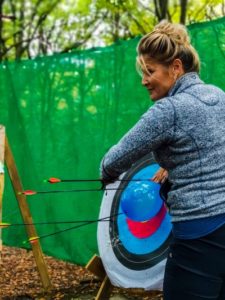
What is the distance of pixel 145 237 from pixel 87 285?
0.94 meters

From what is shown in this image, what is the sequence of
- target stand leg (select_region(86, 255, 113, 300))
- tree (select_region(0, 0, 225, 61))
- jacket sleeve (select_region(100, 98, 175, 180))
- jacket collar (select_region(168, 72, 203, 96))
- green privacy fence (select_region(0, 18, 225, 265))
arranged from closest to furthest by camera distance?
1. jacket sleeve (select_region(100, 98, 175, 180))
2. jacket collar (select_region(168, 72, 203, 96))
3. target stand leg (select_region(86, 255, 113, 300))
4. green privacy fence (select_region(0, 18, 225, 265))
5. tree (select_region(0, 0, 225, 61))

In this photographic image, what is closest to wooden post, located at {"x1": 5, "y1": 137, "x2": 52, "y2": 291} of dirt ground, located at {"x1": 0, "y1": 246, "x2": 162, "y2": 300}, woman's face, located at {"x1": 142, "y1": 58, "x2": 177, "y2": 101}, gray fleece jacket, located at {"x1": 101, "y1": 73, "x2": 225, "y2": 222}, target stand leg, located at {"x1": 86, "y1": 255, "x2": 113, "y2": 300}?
dirt ground, located at {"x1": 0, "y1": 246, "x2": 162, "y2": 300}

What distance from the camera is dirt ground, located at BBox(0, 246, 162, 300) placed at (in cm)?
402

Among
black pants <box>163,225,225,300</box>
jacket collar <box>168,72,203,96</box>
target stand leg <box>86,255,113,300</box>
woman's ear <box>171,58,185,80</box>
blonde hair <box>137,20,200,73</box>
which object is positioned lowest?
target stand leg <box>86,255,113,300</box>

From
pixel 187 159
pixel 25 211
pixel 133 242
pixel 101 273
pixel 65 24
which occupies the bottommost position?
pixel 101 273

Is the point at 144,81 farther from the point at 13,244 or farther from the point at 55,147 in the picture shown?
the point at 13,244

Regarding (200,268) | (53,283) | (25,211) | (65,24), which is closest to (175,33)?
(200,268)

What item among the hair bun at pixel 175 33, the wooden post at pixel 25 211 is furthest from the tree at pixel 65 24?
the hair bun at pixel 175 33

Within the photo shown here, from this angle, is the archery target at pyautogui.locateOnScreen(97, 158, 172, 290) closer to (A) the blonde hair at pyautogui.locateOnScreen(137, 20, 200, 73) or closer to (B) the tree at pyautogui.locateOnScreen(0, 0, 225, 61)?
(A) the blonde hair at pyautogui.locateOnScreen(137, 20, 200, 73)

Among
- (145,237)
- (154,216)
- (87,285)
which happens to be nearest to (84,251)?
(87,285)

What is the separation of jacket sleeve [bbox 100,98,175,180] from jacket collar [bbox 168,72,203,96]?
0.11 m

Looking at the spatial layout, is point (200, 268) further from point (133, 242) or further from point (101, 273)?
point (101, 273)

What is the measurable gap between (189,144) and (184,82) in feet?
0.74

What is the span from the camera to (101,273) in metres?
3.73
